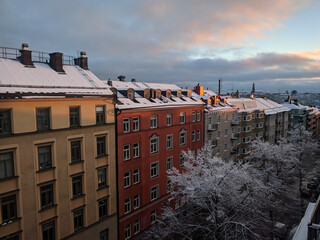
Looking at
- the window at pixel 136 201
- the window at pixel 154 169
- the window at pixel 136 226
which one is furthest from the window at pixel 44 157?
the window at pixel 136 226

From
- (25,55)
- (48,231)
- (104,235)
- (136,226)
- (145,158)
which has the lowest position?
(136,226)

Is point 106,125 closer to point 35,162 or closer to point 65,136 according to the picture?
point 65,136

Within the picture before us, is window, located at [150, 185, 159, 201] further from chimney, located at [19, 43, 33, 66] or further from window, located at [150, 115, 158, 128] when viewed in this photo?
chimney, located at [19, 43, 33, 66]

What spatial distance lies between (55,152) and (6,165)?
334cm

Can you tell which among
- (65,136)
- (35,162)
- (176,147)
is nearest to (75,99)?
(65,136)

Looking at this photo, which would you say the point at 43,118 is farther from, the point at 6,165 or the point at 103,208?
the point at 103,208

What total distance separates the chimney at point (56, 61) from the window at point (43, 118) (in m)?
5.71

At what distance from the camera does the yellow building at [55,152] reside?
54.2ft

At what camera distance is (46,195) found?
18594 millimetres

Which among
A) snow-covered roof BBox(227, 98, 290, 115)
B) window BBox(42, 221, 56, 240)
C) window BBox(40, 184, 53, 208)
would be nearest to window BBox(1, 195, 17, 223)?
window BBox(40, 184, 53, 208)

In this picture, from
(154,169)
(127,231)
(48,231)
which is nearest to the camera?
(48,231)

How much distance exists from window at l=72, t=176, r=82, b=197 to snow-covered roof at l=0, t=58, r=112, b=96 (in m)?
7.36

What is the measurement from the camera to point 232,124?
142ft

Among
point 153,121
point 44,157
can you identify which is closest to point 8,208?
point 44,157
